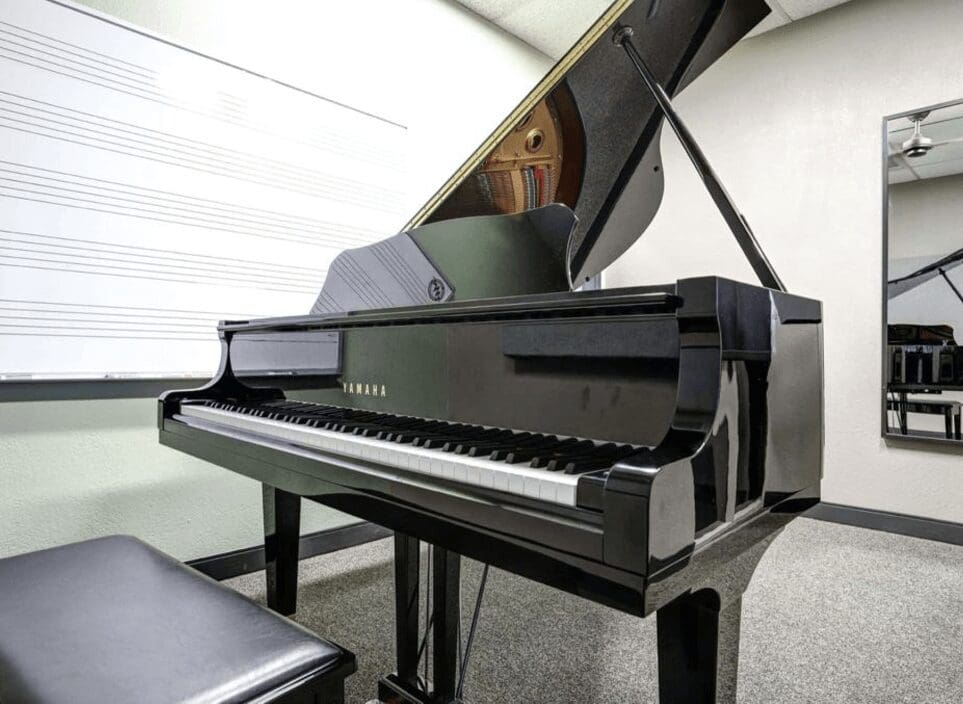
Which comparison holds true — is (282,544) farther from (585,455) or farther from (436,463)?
(585,455)

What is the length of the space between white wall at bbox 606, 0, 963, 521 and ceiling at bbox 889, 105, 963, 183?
0.08 metres

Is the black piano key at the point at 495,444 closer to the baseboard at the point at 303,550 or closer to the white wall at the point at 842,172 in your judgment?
the baseboard at the point at 303,550

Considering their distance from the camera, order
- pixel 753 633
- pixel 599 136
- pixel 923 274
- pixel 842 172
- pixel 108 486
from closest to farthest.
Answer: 1. pixel 599 136
2. pixel 753 633
3. pixel 108 486
4. pixel 923 274
5. pixel 842 172

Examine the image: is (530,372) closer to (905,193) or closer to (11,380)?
(11,380)

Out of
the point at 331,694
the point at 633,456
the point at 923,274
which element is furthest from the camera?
the point at 923,274

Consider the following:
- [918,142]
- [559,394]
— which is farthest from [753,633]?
[918,142]

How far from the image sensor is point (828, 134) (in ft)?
10.4

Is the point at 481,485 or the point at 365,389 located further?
the point at 365,389

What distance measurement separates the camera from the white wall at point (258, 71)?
1875mm

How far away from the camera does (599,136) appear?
1.65 m

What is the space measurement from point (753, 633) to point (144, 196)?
2483 mm

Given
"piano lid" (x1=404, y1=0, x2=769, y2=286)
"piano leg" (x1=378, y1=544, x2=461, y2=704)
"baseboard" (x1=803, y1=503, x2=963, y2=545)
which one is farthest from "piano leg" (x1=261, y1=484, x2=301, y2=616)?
"baseboard" (x1=803, y1=503, x2=963, y2=545)

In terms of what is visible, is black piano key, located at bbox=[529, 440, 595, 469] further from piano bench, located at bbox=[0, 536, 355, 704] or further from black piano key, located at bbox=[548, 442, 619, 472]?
piano bench, located at bbox=[0, 536, 355, 704]

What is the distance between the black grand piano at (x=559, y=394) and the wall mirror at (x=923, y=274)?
1.90m
